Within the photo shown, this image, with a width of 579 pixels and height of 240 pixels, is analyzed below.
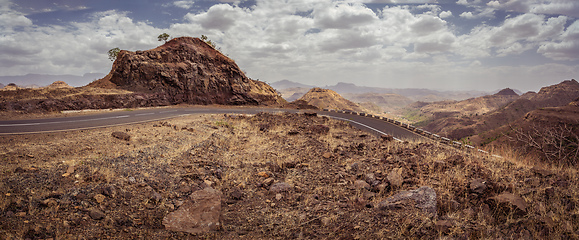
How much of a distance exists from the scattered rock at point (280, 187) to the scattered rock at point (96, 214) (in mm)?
3703

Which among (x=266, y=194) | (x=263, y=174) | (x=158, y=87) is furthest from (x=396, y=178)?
(x=158, y=87)

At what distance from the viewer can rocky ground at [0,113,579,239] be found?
4504 mm

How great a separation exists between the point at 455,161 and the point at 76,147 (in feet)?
41.5

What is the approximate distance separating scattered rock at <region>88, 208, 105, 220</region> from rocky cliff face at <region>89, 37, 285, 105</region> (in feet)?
90.8

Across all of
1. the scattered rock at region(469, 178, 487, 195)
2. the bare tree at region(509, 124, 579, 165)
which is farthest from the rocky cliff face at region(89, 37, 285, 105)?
the scattered rock at region(469, 178, 487, 195)

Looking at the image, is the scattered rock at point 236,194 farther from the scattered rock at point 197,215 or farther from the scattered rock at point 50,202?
the scattered rock at point 50,202

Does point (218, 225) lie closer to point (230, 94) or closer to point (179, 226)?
point (179, 226)

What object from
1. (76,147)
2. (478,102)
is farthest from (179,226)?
(478,102)

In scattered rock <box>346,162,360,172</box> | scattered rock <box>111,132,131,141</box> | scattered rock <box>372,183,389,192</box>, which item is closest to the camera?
scattered rock <box>372,183,389,192</box>

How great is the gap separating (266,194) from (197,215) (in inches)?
75.9

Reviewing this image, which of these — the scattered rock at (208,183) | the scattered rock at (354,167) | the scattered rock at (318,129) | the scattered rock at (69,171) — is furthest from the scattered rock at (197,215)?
the scattered rock at (318,129)

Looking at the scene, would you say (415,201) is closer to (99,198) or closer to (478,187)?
(478,187)

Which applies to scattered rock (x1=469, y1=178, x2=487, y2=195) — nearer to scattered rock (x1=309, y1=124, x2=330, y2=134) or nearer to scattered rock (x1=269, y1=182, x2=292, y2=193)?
scattered rock (x1=269, y1=182, x2=292, y2=193)

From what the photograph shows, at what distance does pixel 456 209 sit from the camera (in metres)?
5.24
